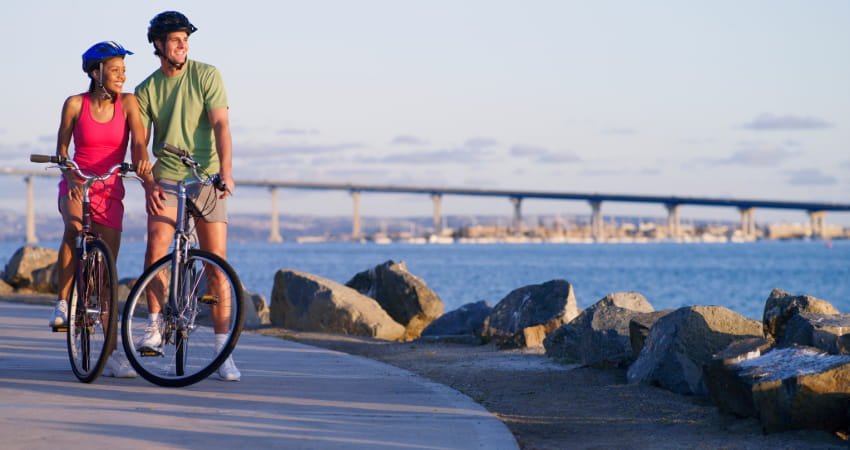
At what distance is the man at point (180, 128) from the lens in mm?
5293

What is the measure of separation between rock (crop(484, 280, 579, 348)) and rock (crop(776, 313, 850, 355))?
11.6 feet

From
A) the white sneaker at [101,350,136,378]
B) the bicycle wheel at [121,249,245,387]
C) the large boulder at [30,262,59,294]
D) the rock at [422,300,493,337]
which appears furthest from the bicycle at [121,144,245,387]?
the large boulder at [30,262,59,294]

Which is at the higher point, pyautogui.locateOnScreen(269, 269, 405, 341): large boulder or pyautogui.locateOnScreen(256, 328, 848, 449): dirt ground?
pyautogui.locateOnScreen(269, 269, 405, 341): large boulder

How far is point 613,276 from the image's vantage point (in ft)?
209

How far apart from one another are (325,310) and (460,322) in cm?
159

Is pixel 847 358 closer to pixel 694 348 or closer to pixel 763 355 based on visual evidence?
pixel 763 355

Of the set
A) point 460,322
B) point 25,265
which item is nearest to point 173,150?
point 460,322

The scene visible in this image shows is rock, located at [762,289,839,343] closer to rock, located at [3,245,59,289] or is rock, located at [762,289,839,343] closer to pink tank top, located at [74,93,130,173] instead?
pink tank top, located at [74,93,130,173]

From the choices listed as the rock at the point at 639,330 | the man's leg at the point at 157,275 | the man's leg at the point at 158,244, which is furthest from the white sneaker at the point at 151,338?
the rock at the point at 639,330

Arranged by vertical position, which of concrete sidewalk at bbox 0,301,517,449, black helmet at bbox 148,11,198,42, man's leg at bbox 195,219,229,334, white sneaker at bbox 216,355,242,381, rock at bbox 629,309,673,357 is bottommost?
concrete sidewalk at bbox 0,301,517,449

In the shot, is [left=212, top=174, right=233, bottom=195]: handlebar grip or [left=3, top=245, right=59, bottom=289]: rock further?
[left=3, top=245, right=59, bottom=289]: rock

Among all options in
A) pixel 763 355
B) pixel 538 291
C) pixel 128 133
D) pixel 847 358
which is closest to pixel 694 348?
pixel 763 355

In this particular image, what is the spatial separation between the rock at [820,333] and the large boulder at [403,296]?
24.8ft

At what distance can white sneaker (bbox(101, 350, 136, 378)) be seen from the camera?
5449mm
